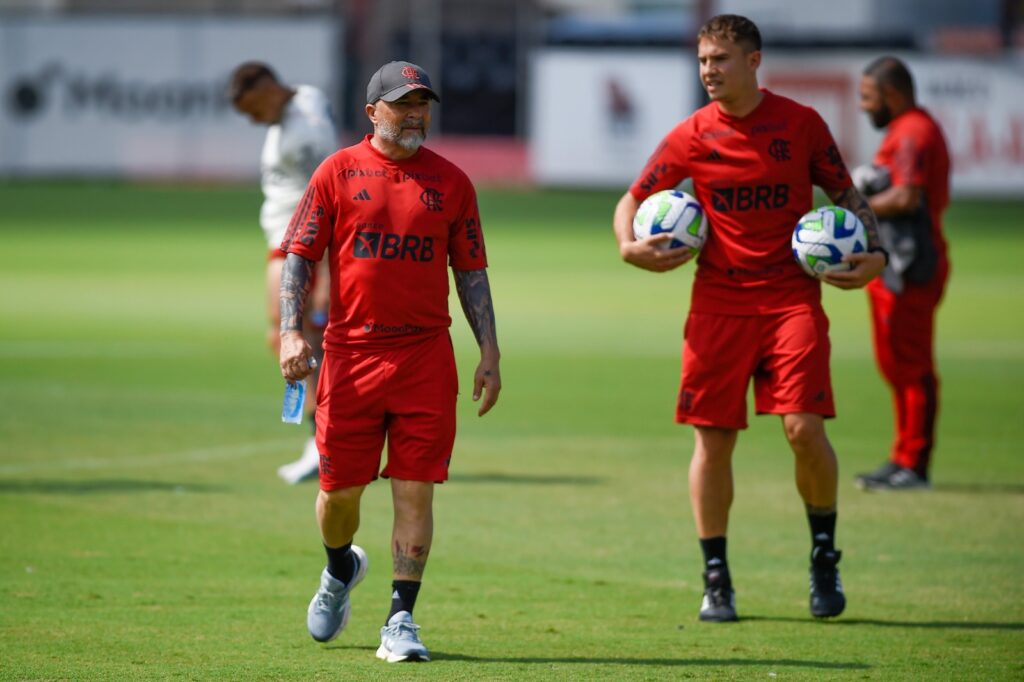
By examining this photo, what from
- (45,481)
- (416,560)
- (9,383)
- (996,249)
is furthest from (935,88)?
(416,560)

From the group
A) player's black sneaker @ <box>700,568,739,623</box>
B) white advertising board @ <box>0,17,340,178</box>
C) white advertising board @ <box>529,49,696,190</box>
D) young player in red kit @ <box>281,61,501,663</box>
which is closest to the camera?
young player in red kit @ <box>281,61,501,663</box>

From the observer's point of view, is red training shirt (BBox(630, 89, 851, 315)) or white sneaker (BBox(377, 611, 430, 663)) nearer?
white sneaker (BBox(377, 611, 430, 663))

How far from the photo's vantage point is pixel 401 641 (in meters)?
6.64

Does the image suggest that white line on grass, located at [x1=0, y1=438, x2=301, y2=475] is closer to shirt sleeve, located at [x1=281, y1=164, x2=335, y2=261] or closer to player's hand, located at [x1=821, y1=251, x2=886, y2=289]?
shirt sleeve, located at [x1=281, y1=164, x2=335, y2=261]

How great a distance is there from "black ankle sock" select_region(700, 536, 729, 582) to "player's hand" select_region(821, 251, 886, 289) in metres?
1.25

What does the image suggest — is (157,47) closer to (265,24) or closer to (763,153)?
(265,24)

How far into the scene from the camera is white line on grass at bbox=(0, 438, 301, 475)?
11039mm

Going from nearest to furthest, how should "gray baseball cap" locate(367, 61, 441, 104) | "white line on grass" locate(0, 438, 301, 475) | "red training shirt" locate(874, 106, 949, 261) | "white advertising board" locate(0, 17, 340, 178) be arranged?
"gray baseball cap" locate(367, 61, 441, 104) < "red training shirt" locate(874, 106, 949, 261) < "white line on grass" locate(0, 438, 301, 475) < "white advertising board" locate(0, 17, 340, 178)

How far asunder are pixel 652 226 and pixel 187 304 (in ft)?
47.6

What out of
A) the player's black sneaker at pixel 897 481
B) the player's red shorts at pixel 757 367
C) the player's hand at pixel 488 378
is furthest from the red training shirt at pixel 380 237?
the player's black sneaker at pixel 897 481

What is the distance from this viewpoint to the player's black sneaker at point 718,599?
24.7 feet

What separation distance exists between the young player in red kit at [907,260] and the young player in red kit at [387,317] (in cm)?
474

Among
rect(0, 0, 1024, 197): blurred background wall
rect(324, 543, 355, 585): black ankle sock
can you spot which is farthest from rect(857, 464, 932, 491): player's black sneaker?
rect(0, 0, 1024, 197): blurred background wall

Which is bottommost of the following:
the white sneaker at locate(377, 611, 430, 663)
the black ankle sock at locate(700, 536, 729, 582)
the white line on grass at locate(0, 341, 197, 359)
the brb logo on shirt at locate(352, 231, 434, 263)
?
the white line on grass at locate(0, 341, 197, 359)
